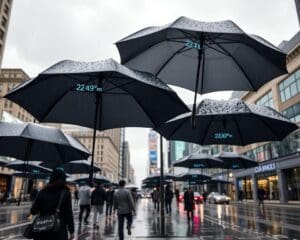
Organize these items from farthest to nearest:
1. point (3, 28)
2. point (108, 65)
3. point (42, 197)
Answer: point (3, 28), point (108, 65), point (42, 197)

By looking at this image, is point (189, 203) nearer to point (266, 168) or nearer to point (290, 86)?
point (290, 86)

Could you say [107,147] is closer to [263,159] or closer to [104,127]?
[263,159]

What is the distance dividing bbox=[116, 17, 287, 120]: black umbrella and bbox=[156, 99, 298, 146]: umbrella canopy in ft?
6.57

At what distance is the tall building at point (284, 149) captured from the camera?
33094mm

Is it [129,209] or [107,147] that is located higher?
[107,147]

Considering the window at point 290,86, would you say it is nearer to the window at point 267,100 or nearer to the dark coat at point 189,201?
the window at point 267,100

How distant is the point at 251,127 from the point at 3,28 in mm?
51087

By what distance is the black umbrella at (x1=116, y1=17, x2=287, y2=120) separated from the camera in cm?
597

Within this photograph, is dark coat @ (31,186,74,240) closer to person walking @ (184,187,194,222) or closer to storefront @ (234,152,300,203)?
person walking @ (184,187,194,222)

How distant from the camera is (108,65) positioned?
6305 mm

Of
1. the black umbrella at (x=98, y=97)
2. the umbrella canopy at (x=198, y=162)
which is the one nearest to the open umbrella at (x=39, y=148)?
the black umbrella at (x=98, y=97)

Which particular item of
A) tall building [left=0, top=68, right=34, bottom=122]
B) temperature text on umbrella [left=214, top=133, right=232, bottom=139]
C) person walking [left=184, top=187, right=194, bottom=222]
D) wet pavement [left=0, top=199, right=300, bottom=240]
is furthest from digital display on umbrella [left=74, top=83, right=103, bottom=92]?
tall building [left=0, top=68, right=34, bottom=122]

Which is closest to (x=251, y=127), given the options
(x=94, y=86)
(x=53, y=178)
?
(x=94, y=86)

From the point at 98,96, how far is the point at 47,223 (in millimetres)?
3973
